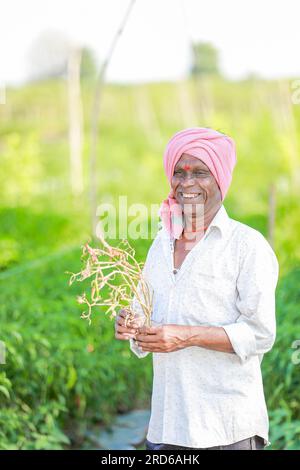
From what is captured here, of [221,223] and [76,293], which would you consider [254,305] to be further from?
[76,293]

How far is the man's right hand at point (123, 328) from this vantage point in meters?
1.75

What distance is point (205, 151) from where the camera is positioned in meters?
1.75

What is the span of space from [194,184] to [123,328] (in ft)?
1.13

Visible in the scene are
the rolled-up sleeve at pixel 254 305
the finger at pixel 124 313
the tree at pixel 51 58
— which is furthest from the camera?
the tree at pixel 51 58

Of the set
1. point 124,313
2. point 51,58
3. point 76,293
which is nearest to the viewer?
point 124,313

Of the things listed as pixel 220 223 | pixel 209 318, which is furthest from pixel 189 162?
pixel 209 318

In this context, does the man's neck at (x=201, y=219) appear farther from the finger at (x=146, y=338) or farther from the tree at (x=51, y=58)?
the tree at (x=51, y=58)

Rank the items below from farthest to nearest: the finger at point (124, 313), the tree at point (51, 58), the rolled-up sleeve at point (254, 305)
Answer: the tree at point (51, 58)
the finger at point (124, 313)
the rolled-up sleeve at point (254, 305)

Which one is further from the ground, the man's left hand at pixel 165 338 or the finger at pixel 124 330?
the finger at pixel 124 330

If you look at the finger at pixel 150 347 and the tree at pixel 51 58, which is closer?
the finger at pixel 150 347

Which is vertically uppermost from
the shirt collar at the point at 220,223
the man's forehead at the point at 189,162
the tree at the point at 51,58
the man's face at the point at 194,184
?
the tree at the point at 51,58

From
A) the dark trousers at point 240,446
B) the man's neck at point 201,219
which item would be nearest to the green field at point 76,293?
the dark trousers at point 240,446

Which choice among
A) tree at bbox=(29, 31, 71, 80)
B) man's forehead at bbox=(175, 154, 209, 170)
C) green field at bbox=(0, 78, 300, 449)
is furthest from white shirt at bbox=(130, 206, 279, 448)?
tree at bbox=(29, 31, 71, 80)

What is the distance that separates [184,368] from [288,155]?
1073cm
